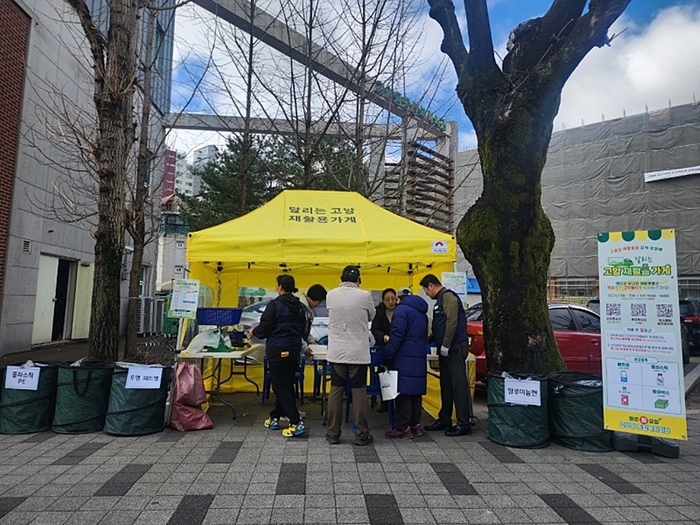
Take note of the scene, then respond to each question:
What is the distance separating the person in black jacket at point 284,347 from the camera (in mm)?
4676

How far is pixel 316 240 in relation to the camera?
223 inches

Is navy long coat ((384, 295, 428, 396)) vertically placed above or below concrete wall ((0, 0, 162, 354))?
below

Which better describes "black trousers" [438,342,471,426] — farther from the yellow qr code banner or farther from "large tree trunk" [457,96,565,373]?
the yellow qr code banner

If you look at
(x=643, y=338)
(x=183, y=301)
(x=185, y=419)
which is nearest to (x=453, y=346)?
(x=643, y=338)

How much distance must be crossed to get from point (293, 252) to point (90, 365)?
257 cm

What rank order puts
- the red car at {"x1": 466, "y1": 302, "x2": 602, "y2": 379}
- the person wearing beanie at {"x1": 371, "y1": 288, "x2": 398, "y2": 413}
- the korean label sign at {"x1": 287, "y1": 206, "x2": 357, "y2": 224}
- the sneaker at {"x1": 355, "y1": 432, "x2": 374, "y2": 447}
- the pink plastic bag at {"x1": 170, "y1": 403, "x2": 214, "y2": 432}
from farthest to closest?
1. the red car at {"x1": 466, "y1": 302, "x2": 602, "y2": 379}
2. the korean label sign at {"x1": 287, "y1": 206, "x2": 357, "y2": 224}
3. the person wearing beanie at {"x1": 371, "y1": 288, "x2": 398, "y2": 413}
4. the pink plastic bag at {"x1": 170, "y1": 403, "x2": 214, "y2": 432}
5. the sneaker at {"x1": 355, "y1": 432, "x2": 374, "y2": 447}

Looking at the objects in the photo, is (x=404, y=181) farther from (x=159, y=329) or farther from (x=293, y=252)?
(x=159, y=329)

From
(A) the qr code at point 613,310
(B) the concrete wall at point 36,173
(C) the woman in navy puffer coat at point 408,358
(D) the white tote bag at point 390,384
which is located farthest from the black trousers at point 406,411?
(B) the concrete wall at point 36,173

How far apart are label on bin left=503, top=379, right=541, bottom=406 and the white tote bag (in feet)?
3.58

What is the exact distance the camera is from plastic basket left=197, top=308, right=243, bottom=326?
555 cm

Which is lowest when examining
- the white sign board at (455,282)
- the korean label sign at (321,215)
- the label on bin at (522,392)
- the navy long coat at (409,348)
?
the label on bin at (522,392)

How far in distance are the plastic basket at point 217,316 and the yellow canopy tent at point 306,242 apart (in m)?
0.62

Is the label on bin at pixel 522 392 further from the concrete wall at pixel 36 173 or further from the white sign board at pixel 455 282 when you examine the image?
the concrete wall at pixel 36 173

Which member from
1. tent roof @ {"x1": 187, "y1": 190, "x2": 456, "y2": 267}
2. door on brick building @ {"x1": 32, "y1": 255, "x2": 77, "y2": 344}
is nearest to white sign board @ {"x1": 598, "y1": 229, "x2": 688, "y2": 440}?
tent roof @ {"x1": 187, "y1": 190, "x2": 456, "y2": 267}
